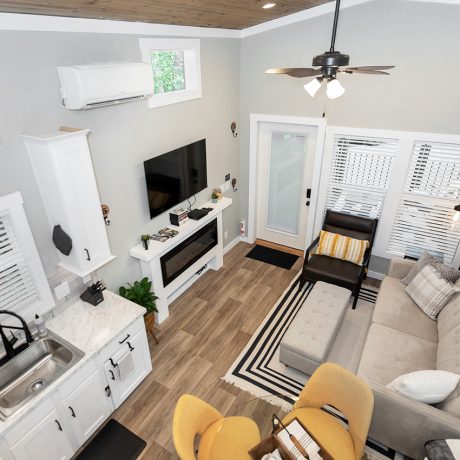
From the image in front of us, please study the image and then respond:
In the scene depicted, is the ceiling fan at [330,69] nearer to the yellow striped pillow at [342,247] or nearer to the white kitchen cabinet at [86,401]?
the yellow striped pillow at [342,247]

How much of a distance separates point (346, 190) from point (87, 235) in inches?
140

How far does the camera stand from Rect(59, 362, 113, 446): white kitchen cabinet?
2.72m

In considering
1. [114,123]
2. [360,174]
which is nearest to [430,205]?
[360,174]

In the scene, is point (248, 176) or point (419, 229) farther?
point (248, 176)

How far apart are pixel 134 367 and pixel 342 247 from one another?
2.98 metres

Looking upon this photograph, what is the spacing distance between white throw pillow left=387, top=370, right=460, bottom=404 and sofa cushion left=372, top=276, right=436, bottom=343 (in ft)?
2.81

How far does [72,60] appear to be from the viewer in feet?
9.16

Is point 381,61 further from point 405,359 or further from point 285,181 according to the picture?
point 405,359

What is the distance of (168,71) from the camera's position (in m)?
3.93

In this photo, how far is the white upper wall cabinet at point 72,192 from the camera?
101 inches

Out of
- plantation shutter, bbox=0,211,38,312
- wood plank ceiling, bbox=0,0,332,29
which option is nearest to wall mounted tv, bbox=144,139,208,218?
wood plank ceiling, bbox=0,0,332,29

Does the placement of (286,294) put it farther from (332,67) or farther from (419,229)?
(332,67)

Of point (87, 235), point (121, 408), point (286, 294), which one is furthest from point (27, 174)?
point (286, 294)

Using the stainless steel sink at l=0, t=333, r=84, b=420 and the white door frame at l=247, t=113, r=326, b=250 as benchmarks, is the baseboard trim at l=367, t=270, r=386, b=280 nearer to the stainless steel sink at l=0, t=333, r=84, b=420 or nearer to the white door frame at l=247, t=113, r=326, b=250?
the white door frame at l=247, t=113, r=326, b=250
